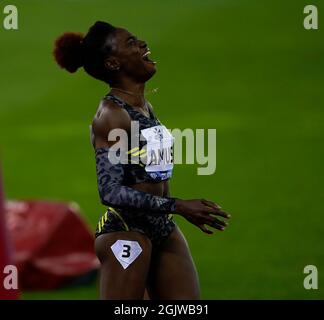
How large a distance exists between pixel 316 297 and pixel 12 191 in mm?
5633

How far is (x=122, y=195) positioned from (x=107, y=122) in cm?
43

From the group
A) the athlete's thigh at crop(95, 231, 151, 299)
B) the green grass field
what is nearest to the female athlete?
the athlete's thigh at crop(95, 231, 151, 299)

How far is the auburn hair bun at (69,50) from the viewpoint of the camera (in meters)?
6.41

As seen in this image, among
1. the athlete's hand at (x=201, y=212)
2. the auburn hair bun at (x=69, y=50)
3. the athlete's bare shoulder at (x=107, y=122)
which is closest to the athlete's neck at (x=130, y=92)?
the athlete's bare shoulder at (x=107, y=122)

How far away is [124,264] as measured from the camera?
6.14m

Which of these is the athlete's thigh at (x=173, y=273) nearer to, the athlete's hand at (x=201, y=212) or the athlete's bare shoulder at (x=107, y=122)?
the athlete's hand at (x=201, y=212)

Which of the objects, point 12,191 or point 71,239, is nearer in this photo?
point 71,239

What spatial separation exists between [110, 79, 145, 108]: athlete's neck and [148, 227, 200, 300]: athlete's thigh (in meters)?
0.80

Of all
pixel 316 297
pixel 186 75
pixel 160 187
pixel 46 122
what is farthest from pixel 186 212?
Result: pixel 186 75

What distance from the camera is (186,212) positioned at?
5.95 meters

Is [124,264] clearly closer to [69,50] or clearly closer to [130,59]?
[130,59]

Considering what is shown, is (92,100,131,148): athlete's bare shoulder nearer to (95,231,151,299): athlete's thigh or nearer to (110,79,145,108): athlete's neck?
(110,79,145,108): athlete's neck

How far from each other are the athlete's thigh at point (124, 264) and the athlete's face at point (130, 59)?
940 mm

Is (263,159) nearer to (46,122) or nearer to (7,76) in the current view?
(46,122)
